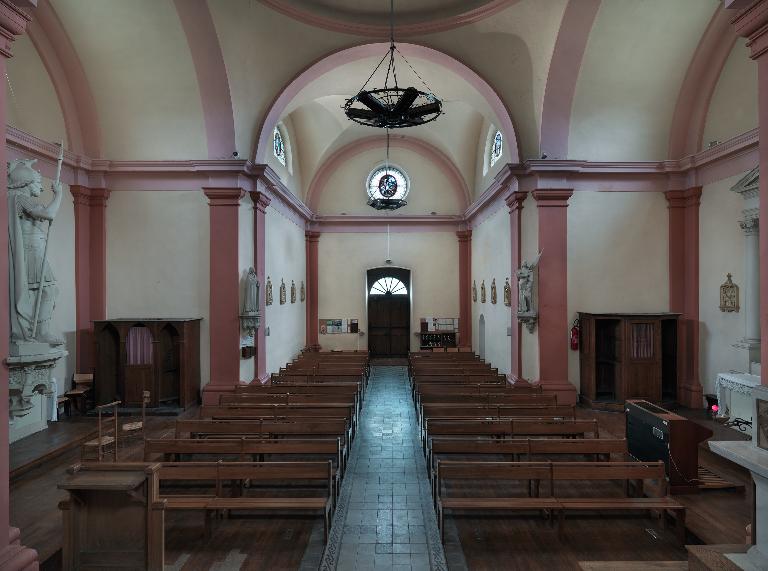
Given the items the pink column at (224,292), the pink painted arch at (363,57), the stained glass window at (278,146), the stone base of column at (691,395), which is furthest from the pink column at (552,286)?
the stained glass window at (278,146)

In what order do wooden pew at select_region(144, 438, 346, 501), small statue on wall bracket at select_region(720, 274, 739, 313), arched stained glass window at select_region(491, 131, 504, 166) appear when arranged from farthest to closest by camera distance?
arched stained glass window at select_region(491, 131, 504, 166), small statue on wall bracket at select_region(720, 274, 739, 313), wooden pew at select_region(144, 438, 346, 501)

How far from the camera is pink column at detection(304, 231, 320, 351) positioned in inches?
752

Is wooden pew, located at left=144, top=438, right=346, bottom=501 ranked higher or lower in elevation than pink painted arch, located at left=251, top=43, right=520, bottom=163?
lower

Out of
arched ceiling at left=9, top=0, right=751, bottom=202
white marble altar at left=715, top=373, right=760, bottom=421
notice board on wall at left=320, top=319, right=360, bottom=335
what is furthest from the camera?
notice board on wall at left=320, top=319, right=360, bottom=335

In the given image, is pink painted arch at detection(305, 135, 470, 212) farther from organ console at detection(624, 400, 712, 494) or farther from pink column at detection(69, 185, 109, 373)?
organ console at detection(624, 400, 712, 494)

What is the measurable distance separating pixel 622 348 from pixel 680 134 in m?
4.63

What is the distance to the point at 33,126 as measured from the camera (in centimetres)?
948

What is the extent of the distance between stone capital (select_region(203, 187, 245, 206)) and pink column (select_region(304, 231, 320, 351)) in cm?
819

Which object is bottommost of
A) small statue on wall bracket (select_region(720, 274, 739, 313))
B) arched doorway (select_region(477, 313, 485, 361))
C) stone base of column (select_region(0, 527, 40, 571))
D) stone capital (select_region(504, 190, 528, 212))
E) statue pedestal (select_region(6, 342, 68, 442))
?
stone base of column (select_region(0, 527, 40, 571))

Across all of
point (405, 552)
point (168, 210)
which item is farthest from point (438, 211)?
point (405, 552)

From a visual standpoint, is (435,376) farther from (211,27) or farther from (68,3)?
(68,3)

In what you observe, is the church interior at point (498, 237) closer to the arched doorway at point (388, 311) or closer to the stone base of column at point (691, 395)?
the stone base of column at point (691, 395)

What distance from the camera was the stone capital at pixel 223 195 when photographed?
10.8 meters

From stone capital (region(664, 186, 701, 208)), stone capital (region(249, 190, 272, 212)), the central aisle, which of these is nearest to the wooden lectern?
the central aisle
